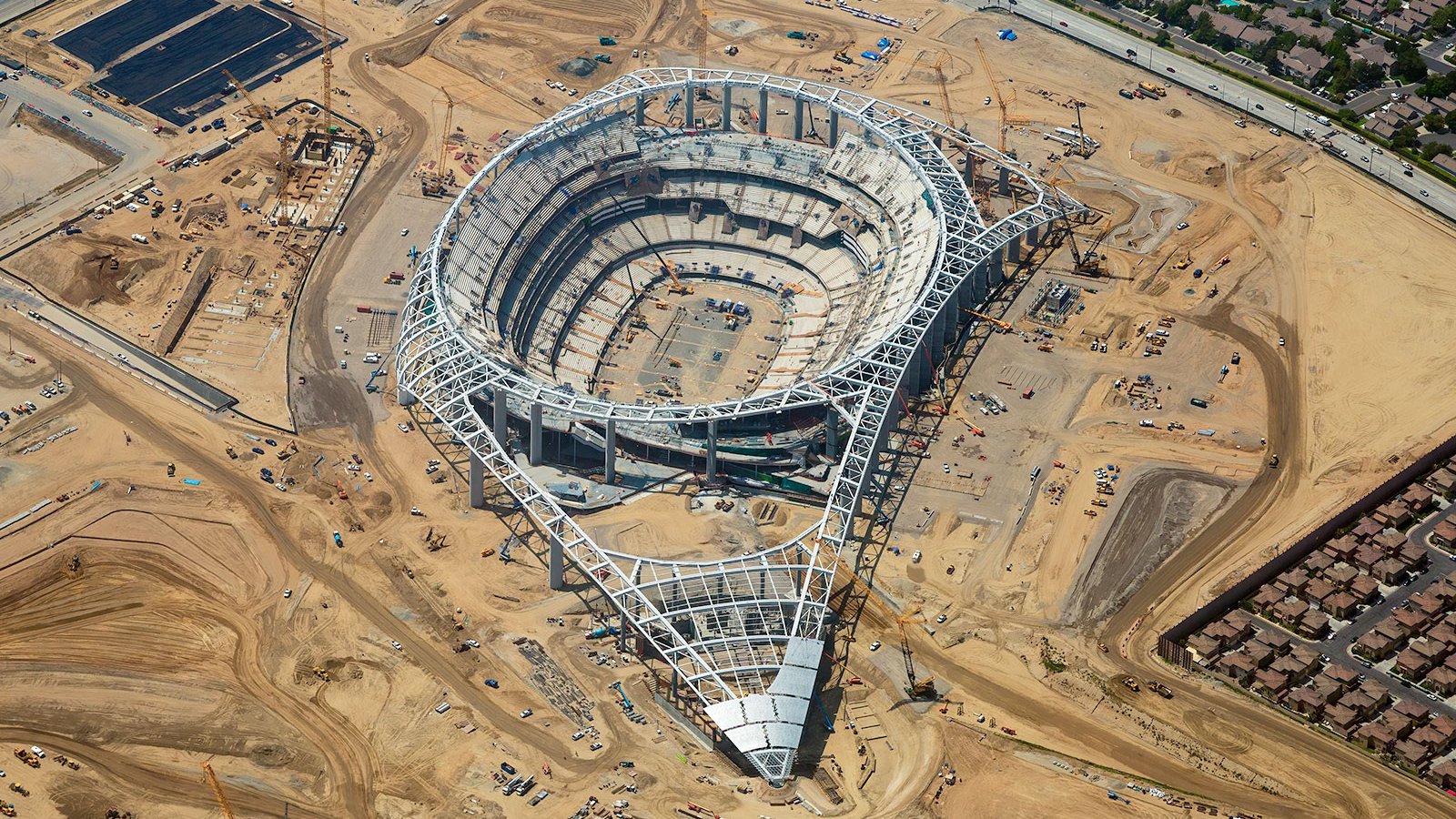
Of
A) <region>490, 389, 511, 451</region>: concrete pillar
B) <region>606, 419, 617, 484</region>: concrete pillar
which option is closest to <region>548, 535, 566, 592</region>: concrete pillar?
<region>606, 419, 617, 484</region>: concrete pillar

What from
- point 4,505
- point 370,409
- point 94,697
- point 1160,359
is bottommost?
point 94,697

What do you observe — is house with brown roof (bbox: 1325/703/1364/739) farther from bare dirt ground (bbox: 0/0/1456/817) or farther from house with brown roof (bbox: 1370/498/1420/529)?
house with brown roof (bbox: 1370/498/1420/529)

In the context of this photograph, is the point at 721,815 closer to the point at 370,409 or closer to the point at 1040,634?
the point at 1040,634

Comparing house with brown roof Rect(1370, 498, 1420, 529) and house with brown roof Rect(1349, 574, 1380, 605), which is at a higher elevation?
house with brown roof Rect(1370, 498, 1420, 529)

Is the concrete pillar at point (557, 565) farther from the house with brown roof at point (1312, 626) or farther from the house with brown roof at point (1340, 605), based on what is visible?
the house with brown roof at point (1340, 605)

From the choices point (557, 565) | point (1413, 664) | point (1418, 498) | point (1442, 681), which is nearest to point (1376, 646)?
point (1413, 664)

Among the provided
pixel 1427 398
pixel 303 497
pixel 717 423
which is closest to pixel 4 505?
pixel 303 497
